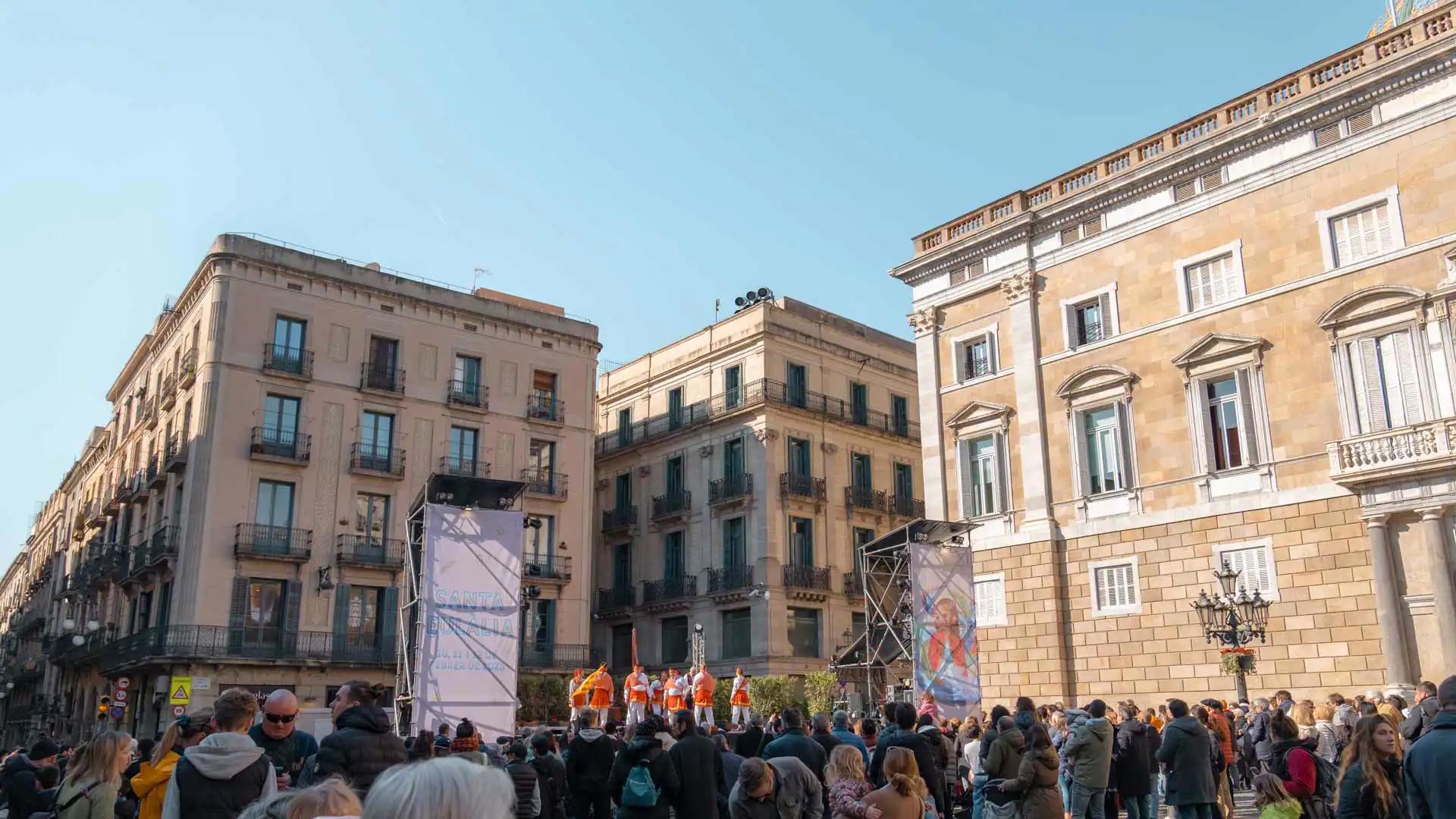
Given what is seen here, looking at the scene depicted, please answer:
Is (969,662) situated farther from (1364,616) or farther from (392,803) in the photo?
(392,803)

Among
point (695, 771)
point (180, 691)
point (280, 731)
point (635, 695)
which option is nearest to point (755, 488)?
point (635, 695)

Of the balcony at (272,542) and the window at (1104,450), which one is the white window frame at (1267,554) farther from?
the balcony at (272,542)

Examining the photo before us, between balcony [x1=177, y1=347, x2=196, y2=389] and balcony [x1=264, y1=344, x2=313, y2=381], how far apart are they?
2243 mm

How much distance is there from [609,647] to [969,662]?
21390 millimetres

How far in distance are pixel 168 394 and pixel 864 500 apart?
22895 millimetres

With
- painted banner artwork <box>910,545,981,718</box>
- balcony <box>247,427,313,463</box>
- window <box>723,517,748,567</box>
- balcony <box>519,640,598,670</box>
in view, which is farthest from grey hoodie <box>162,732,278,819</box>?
window <box>723,517,748,567</box>

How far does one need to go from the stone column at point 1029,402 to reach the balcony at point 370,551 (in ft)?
59.8

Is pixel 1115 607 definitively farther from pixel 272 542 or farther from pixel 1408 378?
pixel 272 542

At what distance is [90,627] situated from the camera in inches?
1644

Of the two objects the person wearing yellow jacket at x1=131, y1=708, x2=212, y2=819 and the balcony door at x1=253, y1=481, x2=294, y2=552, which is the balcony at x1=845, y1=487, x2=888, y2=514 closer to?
the balcony door at x1=253, y1=481, x2=294, y2=552

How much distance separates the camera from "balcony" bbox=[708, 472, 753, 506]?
37.1 meters

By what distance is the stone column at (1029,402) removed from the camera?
81.1 ft

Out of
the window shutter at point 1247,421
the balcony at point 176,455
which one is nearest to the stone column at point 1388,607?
the window shutter at point 1247,421

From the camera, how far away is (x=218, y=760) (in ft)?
17.1
